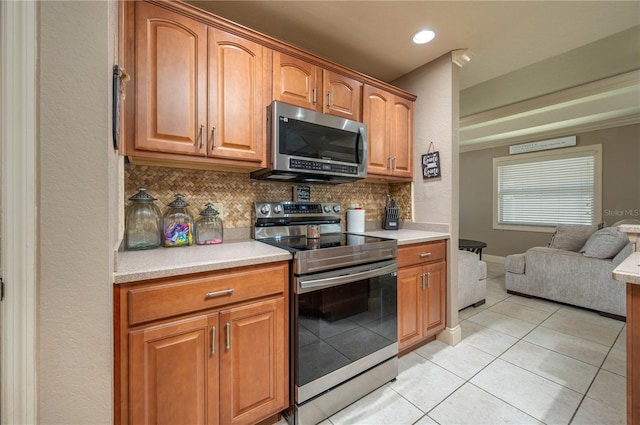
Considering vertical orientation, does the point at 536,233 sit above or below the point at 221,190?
below

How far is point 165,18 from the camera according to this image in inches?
53.6

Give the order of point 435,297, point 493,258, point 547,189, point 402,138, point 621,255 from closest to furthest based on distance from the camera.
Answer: point 435,297, point 402,138, point 621,255, point 547,189, point 493,258

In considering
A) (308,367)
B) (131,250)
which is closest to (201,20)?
(131,250)

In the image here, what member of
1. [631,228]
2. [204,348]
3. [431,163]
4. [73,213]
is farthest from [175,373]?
[631,228]

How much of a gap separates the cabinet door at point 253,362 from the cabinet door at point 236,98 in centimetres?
88

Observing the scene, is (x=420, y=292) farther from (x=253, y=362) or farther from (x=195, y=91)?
(x=195, y=91)

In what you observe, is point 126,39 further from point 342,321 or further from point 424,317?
point 424,317

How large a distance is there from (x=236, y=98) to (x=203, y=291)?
1.09 meters

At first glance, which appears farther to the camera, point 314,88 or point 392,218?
point 392,218

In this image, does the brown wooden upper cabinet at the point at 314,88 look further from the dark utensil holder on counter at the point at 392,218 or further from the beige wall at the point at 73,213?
the beige wall at the point at 73,213

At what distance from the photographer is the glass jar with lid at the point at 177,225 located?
59.8 inches

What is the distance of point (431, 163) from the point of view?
233cm

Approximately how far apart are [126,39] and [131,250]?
1.04 metres

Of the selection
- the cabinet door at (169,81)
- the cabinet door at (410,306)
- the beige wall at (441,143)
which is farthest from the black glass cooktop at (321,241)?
the beige wall at (441,143)
